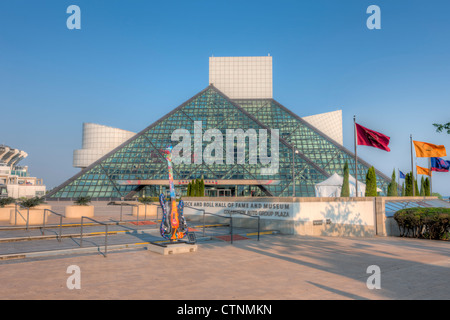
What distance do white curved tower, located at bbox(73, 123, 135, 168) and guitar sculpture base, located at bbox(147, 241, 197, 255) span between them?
4796 centimetres

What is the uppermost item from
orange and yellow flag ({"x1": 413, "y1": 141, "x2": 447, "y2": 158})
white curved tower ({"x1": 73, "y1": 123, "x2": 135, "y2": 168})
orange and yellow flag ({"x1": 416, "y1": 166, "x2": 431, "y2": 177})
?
white curved tower ({"x1": 73, "y1": 123, "x2": 135, "y2": 168})

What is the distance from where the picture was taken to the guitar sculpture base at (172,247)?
11641 millimetres

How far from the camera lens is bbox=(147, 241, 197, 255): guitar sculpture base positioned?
1164 centimetres

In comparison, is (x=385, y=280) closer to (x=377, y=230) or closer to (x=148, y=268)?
(x=148, y=268)

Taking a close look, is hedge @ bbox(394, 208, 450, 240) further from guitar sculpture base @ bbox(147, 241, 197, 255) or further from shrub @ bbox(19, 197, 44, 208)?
shrub @ bbox(19, 197, 44, 208)

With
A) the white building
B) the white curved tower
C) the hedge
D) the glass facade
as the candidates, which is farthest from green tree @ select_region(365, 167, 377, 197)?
the white building

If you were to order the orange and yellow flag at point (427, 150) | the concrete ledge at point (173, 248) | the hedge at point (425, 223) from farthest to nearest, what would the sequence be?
the orange and yellow flag at point (427, 150)
the hedge at point (425, 223)
the concrete ledge at point (173, 248)

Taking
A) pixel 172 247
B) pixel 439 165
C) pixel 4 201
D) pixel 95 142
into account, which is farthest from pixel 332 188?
pixel 95 142

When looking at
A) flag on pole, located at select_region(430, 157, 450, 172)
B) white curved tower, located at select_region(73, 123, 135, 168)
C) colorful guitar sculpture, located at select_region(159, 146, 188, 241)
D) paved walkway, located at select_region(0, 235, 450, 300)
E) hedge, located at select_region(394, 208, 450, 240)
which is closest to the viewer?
paved walkway, located at select_region(0, 235, 450, 300)

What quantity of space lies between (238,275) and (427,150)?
24663mm

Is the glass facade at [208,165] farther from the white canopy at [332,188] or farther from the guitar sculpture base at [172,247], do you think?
the guitar sculpture base at [172,247]

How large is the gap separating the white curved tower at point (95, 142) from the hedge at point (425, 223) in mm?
47861

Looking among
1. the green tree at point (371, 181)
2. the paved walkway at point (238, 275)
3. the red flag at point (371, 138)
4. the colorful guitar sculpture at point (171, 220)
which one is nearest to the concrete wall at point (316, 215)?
the colorful guitar sculpture at point (171, 220)

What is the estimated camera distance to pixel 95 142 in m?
57.0
